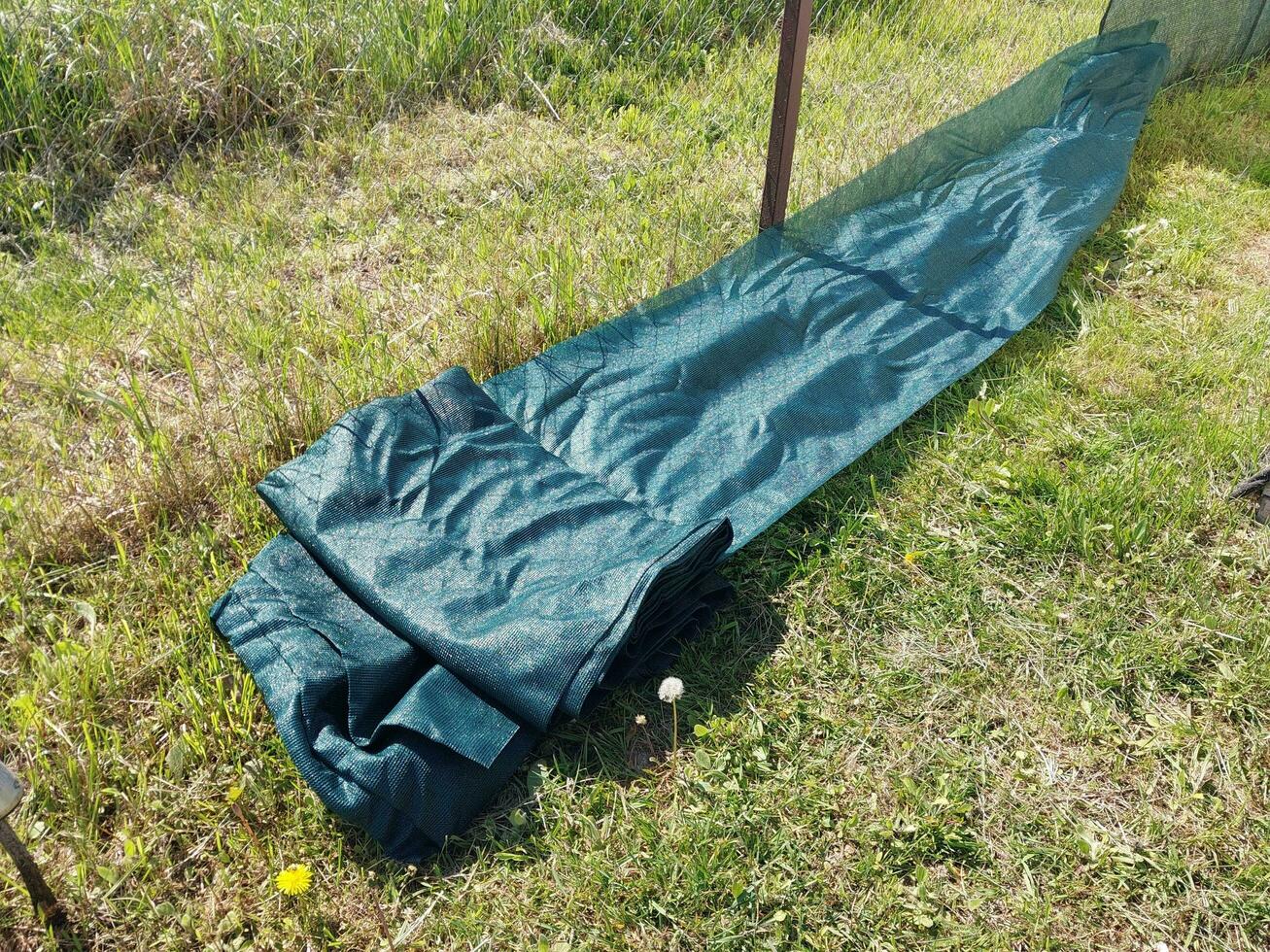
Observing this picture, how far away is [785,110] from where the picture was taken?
3.20 meters

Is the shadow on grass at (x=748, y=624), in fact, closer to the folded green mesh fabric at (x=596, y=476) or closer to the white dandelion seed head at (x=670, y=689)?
the folded green mesh fabric at (x=596, y=476)

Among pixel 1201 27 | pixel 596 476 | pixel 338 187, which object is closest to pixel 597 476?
pixel 596 476

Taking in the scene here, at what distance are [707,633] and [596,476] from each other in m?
0.53

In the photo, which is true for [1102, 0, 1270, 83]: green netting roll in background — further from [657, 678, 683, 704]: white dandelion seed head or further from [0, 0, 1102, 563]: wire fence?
[657, 678, 683, 704]: white dandelion seed head

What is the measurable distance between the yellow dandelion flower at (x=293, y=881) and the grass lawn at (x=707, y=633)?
1.2 inches

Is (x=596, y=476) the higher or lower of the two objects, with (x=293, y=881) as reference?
higher

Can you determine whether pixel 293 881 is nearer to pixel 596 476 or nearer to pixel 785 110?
pixel 596 476

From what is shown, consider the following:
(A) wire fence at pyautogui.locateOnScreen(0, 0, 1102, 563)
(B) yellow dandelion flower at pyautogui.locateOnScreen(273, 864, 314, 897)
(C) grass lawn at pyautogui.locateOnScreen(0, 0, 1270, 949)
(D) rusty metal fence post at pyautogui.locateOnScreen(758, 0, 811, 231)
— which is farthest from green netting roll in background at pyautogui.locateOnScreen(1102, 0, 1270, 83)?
(B) yellow dandelion flower at pyautogui.locateOnScreen(273, 864, 314, 897)

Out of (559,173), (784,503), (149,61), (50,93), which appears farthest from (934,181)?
(50,93)

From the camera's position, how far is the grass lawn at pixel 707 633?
1.78 meters

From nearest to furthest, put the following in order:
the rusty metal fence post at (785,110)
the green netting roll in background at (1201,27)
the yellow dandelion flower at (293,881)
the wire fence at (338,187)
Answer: the yellow dandelion flower at (293,881) < the wire fence at (338,187) < the rusty metal fence post at (785,110) < the green netting roll in background at (1201,27)

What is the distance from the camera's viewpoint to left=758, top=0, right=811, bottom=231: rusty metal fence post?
303 centimetres

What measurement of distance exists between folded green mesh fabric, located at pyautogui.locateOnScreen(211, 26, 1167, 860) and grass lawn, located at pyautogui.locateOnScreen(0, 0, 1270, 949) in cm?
12

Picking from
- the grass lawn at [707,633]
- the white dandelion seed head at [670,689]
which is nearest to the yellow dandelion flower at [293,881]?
the grass lawn at [707,633]
